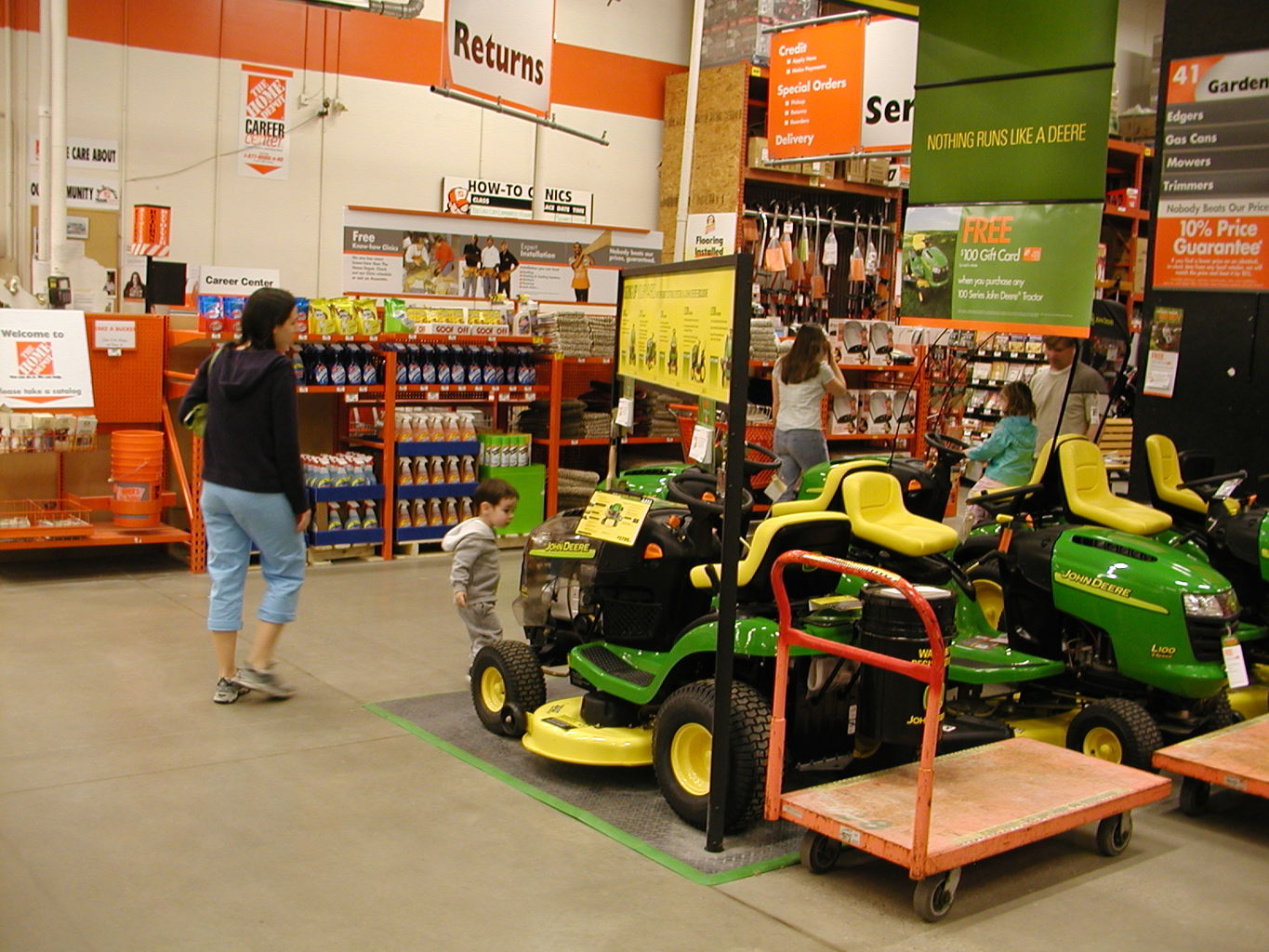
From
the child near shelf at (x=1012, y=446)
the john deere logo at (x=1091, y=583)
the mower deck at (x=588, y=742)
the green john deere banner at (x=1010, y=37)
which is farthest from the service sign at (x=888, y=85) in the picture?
the mower deck at (x=588, y=742)

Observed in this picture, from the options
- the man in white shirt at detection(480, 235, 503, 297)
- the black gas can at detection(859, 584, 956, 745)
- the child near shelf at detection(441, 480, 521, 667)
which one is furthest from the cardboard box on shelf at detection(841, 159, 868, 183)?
the black gas can at detection(859, 584, 956, 745)

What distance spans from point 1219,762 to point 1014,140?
319 cm

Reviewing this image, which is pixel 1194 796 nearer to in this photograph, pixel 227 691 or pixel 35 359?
pixel 227 691

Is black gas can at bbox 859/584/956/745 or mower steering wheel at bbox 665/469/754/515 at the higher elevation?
mower steering wheel at bbox 665/469/754/515

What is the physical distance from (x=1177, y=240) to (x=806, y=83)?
367 cm

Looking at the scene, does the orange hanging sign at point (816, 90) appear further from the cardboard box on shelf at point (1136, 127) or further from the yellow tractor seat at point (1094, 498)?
the cardboard box on shelf at point (1136, 127)

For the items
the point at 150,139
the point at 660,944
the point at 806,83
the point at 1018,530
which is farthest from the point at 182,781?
the point at 806,83

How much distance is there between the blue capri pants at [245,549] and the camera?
510 cm

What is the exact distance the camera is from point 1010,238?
6188 millimetres

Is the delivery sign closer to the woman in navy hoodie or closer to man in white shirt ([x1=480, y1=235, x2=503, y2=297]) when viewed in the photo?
man in white shirt ([x1=480, y1=235, x2=503, y2=297])

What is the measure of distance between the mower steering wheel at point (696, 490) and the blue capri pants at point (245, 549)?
158 cm

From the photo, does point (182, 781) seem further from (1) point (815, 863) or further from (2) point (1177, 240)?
(2) point (1177, 240)

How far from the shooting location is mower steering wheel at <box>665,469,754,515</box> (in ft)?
14.4

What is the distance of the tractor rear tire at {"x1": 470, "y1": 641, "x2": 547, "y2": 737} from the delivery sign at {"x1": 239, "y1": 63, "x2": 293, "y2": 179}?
259 inches
